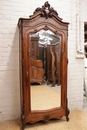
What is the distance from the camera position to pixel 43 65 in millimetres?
2352

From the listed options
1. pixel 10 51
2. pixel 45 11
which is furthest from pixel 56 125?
pixel 45 11

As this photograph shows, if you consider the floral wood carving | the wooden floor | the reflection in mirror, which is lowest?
the wooden floor

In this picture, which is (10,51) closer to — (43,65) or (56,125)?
(43,65)

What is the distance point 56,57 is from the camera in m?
2.45

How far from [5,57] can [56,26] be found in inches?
40.7

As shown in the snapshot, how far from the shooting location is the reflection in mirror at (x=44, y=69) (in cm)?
231

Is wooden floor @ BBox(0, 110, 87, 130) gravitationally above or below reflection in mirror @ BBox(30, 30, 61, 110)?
below

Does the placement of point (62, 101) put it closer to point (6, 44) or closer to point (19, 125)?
point (19, 125)

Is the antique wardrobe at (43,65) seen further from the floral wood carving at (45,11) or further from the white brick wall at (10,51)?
the white brick wall at (10,51)

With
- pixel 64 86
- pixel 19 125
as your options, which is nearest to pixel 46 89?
pixel 64 86

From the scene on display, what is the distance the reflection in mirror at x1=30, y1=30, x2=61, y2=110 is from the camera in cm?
231

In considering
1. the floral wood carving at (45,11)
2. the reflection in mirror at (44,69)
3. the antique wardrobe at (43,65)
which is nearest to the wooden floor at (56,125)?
the antique wardrobe at (43,65)

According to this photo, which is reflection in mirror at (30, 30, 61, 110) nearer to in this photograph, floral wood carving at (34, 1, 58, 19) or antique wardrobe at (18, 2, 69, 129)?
antique wardrobe at (18, 2, 69, 129)

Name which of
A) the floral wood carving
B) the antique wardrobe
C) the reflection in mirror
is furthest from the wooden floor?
the floral wood carving
